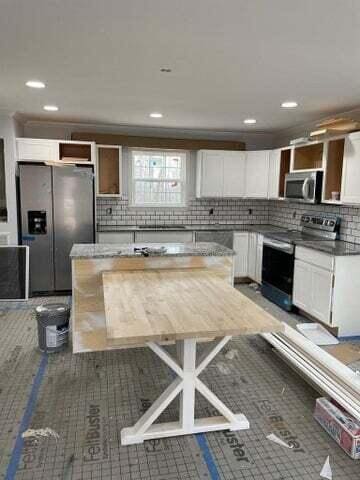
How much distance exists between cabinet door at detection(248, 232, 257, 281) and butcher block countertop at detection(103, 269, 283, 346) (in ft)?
8.89

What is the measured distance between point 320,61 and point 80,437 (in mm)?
2961

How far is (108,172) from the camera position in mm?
5637

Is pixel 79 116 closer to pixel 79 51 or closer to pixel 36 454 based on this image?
pixel 79 51

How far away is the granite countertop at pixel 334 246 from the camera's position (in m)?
3.66

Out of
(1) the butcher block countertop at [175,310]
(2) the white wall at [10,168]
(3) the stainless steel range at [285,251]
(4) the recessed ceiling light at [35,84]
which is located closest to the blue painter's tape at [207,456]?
(1) the butcher block countertop at [175,310]

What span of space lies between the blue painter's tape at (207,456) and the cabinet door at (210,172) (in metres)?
4.02

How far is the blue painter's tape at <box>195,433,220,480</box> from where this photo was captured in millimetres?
1926

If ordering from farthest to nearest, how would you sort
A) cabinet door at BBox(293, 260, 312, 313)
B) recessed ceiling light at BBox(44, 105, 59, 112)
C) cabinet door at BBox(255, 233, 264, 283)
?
cabinet door at BBox(255, 233, 264, 283) → recessed ceiling light at BBox(44, 105, 59, 112) → cabinet door at BBox(293, 260, 312, 313)

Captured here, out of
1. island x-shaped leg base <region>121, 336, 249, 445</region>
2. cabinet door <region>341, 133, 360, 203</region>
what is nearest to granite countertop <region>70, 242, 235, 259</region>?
island x-shaped leg base <region>121, 336, 249, 445</region>

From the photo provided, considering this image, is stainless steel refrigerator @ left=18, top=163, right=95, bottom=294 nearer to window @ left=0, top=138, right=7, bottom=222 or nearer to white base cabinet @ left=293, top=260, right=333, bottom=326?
window @ left=0, top=138, right=7, bottom=222

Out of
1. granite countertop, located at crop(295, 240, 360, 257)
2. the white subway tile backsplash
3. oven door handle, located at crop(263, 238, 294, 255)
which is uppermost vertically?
the white subway tile backsplash

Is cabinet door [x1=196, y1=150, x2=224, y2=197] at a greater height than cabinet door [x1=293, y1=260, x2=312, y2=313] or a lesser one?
greater

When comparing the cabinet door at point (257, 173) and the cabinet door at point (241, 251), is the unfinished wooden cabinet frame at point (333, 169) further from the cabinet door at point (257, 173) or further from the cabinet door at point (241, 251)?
the cabinet door at point (241, 251)

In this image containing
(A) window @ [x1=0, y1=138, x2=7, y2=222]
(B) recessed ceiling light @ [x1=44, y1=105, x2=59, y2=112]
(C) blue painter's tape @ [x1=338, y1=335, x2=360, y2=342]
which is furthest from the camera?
(A) window @ [x1=0, y1=138, x2=7, y2=222]
